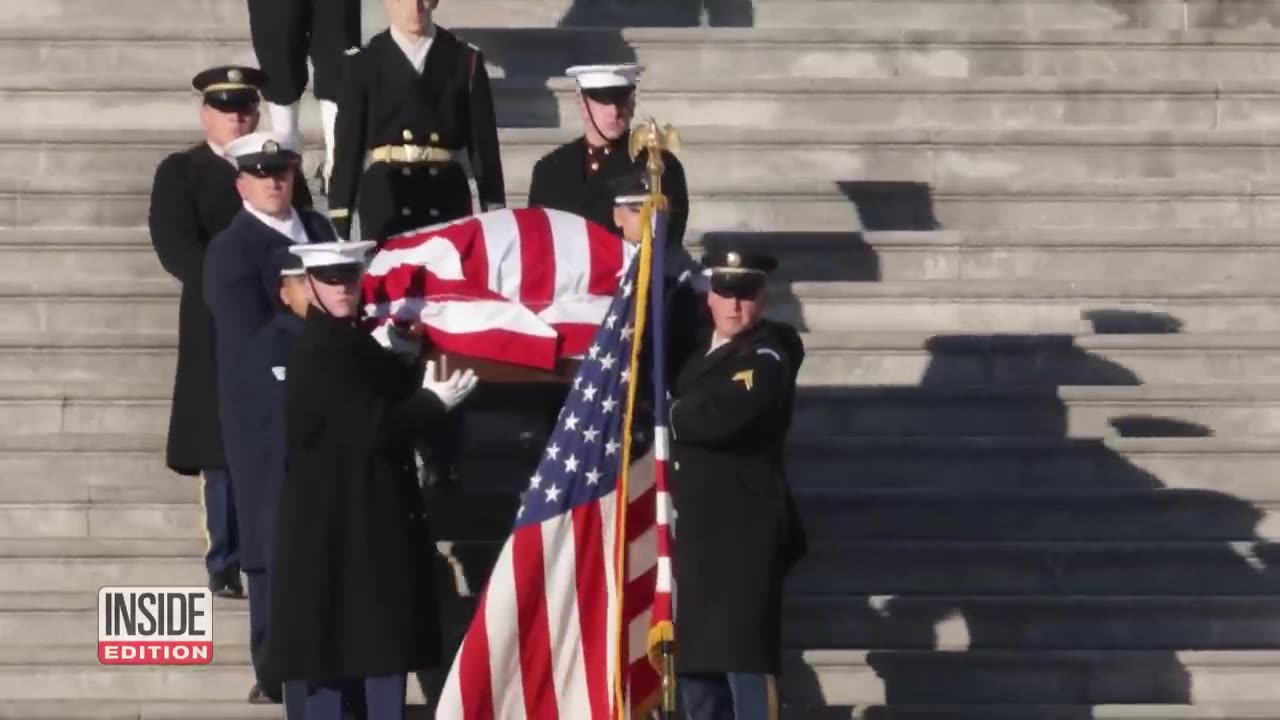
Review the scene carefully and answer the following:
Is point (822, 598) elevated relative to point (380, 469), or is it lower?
lower

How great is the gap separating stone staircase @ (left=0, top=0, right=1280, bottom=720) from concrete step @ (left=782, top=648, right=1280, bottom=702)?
0.01 meters

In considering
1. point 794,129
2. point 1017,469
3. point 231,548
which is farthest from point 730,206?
point 231,548

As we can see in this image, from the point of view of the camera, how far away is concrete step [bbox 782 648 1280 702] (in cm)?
1278

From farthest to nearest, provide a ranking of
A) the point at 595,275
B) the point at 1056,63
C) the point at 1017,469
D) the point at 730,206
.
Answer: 1. the point at 1056,63
2. the point at 730,206
3. the point at 1017,469
4. the point at 595,275

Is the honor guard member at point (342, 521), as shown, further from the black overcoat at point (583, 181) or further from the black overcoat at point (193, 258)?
the black overcoat at point (583, 181)

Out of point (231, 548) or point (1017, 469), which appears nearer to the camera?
point (231, 548)

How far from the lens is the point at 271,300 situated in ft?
41.0

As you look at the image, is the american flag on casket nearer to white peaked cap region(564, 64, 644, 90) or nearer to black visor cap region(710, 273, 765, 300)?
black visor cap region(710, 273, 765, 300)

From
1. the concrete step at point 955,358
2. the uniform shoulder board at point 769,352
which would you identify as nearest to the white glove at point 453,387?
the uniform shoulder board at point 769,352

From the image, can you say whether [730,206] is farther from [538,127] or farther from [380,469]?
[380,469]

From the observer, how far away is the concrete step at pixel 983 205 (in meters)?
15.5

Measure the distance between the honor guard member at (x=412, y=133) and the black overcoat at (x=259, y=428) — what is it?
3.82 ft

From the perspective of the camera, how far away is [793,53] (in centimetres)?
1697

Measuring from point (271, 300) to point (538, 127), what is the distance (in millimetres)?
3919
